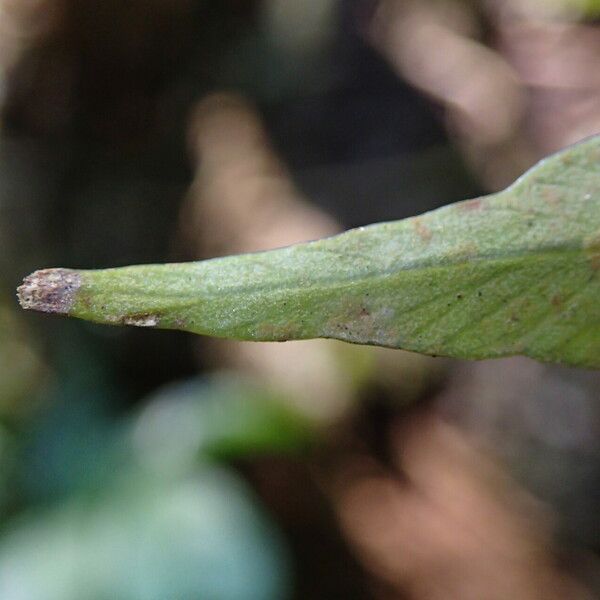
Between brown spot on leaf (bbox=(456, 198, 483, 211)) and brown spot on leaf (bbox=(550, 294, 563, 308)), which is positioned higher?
brown spot on leaf (bbox=(456, 198, 483, 211))

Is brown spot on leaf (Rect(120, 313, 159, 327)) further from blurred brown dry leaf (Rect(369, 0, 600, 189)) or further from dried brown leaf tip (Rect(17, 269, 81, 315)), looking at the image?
blurred brown dry leaf (Rect(369, 0, 600, 189))

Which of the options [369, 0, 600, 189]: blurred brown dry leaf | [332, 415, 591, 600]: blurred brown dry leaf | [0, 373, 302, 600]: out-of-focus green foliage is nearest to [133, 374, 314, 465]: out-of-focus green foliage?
[0, 373, 302, 600]: out-of-focus green foliage

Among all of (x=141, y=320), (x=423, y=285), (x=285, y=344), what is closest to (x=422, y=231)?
(x=423, y=285)

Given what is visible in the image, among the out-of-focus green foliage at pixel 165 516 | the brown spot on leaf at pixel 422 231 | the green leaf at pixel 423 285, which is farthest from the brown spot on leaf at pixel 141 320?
the out-of-focus green foliage at pixel 165 516

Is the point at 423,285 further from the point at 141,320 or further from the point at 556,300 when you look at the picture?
the point at 141,320

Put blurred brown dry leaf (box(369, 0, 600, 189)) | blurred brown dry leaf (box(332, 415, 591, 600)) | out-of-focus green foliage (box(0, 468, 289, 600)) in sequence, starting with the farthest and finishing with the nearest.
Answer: blurred brown dry leaf (box(369, 0, 600, 189)) < blurred brown dry leaf (box(332, 415, 591, 600)) < out-of-focus green foliage (box(0, 468, 289, 600))

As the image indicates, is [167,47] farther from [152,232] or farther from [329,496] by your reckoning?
[329,496]

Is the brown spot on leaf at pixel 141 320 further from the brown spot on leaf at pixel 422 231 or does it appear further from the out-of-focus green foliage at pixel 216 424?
the out-of-focus green foliage at pixel 216 424
